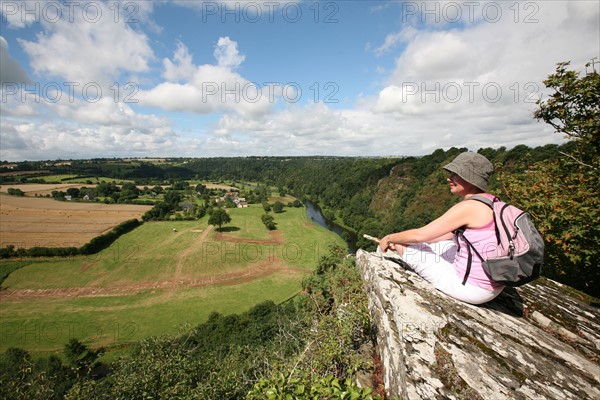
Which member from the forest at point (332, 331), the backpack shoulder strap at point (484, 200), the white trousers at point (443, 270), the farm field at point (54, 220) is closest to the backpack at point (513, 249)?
the backpack shoulder strap at point (484, 200)

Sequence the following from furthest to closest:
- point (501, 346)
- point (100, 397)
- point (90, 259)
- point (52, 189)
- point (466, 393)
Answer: point (52, 189)
point (90, 259)
point (100, 397)
point (501, 346)
point (466, 393)

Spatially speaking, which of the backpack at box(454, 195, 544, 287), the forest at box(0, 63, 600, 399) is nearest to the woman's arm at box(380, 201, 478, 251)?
the backpack at box(454, 195, 544, 287)

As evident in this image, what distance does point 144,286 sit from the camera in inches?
1570

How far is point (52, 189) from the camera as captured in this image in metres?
102

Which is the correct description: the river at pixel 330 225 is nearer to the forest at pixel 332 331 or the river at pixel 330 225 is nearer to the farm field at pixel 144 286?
the farm field at pixel 144 286

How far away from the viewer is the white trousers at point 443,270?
397cm

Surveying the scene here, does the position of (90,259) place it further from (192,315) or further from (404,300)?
(404,300)

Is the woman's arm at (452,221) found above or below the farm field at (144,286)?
above

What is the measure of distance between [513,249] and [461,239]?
585mm

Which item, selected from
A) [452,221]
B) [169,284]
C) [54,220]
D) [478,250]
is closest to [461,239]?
[478,250]

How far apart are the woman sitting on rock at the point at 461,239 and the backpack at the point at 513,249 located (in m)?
0.10

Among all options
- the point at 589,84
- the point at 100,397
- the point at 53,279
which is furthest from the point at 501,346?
the point at 53,279

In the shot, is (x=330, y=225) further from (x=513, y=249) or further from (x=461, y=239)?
(x=513, y=249)

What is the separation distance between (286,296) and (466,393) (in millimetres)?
35256
